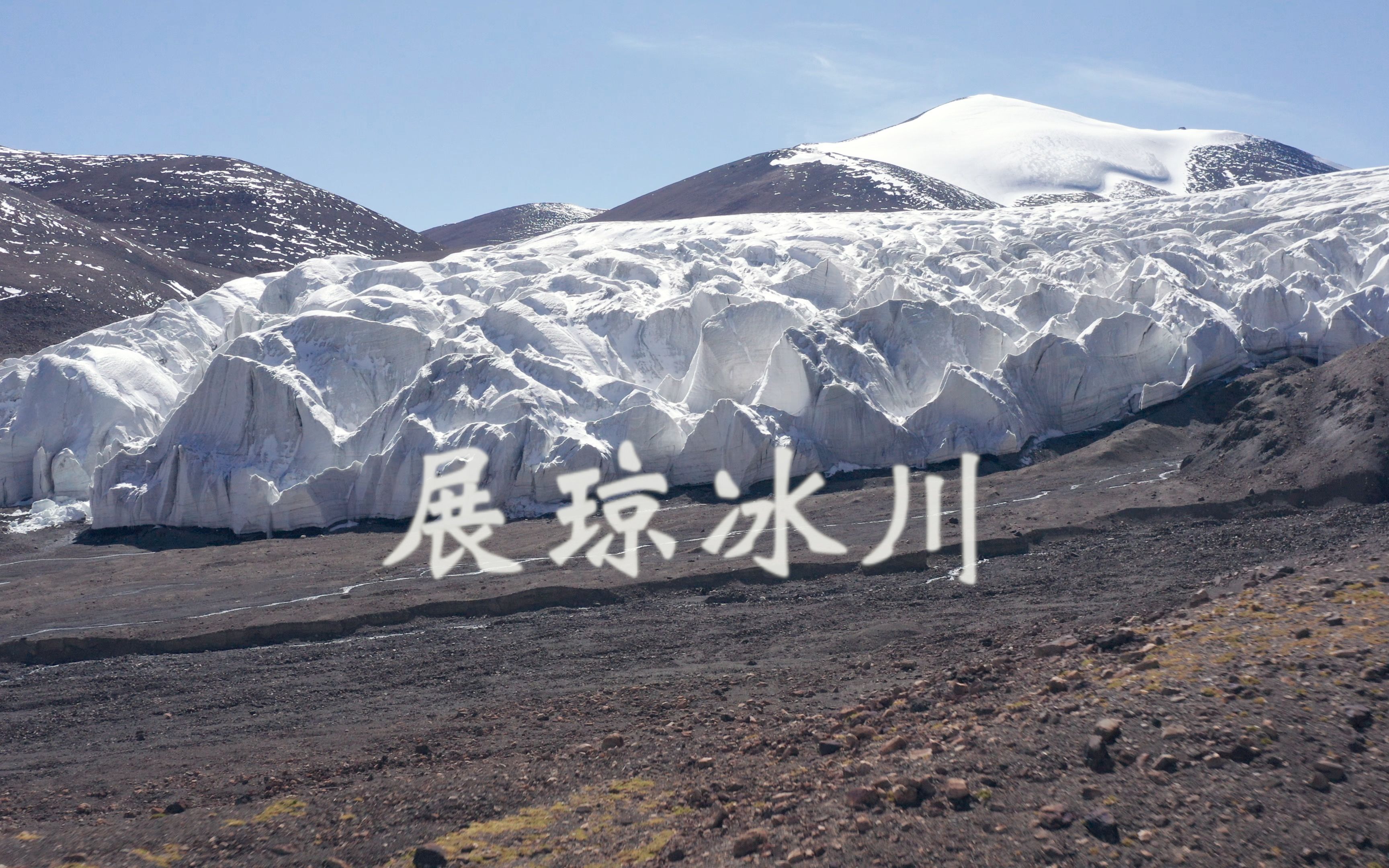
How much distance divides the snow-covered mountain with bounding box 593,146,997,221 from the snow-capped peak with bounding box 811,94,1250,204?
418 cm

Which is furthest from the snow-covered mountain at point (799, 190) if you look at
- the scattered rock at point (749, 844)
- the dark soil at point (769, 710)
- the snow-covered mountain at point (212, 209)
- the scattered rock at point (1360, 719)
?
the scattered rock at point (749, 844)

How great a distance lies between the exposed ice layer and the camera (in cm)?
2239

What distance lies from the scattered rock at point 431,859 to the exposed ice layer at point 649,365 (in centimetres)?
1512

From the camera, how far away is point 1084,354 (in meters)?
23.5

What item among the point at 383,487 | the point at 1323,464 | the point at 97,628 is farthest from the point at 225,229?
the point at 1323,464

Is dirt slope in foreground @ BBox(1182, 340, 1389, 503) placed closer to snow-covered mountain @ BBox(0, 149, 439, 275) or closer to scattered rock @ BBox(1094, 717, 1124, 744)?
scattered rock @ BBox(1094, 717, 1124, 744)

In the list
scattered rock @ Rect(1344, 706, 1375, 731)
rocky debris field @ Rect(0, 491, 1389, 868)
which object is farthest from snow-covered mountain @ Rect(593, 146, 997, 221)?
scattered rock @ Rect(1344, 706, 1375, 731)

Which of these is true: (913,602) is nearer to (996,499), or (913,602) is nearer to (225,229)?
(996,499)

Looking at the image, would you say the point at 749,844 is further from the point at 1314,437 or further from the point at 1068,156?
the point at 1068,156

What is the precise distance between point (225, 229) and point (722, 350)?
45584 mm

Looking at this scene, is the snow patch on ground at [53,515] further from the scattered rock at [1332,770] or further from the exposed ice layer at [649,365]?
the scattered rock at [1332,770]

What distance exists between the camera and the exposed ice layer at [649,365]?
73.5 ft

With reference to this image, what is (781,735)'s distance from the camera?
26.2ft

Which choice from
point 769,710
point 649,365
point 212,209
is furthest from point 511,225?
point 769,710
